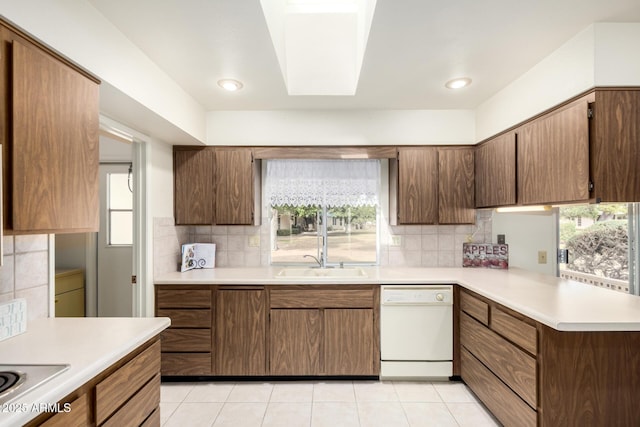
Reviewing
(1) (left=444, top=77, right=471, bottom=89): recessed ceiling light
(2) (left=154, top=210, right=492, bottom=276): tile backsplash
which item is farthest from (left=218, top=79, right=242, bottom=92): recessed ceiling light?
(1) (left=444, top=77, right=471, bottom=89): recessed ceiling light

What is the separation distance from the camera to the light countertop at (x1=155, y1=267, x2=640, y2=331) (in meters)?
1.44

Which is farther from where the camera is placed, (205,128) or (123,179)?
(123,179)

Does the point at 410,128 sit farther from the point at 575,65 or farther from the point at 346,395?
the point at 346,395

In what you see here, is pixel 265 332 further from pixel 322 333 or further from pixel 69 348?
pixel 69 348

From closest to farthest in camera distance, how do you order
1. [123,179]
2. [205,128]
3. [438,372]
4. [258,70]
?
1. [258,70]
2. [438,372]
3. [205,128]
4. [123,179]

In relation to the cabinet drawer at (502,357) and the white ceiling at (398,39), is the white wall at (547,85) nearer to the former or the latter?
the white ceiling at (398,39)

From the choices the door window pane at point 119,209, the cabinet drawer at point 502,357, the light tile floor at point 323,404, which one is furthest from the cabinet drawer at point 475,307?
the door window pane at point 119,209

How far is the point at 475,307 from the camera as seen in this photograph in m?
2.19

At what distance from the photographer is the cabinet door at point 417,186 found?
9.12 feet

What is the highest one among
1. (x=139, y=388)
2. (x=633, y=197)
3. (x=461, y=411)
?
(x=633, y=197)

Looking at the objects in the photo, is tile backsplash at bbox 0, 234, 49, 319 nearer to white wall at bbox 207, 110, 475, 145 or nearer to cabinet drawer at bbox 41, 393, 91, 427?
cabinet drawer at bbox 41, 393, 91, 427

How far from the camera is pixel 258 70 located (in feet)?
6.63

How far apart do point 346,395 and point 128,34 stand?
8.83 ft

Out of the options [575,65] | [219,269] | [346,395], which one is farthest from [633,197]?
[219,269]
